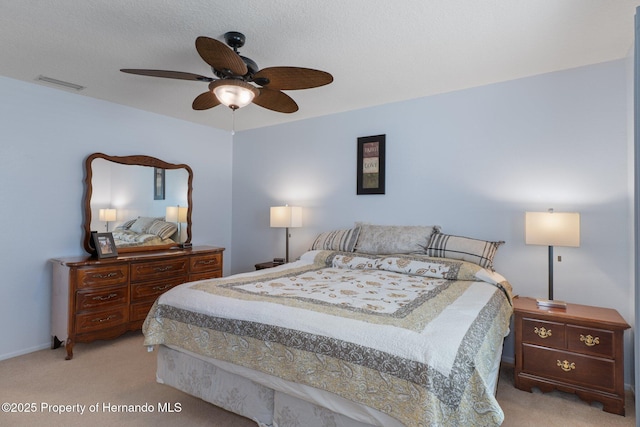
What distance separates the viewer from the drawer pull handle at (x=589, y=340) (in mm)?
2164

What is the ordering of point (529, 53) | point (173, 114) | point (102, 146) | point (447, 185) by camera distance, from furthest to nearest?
point (173, 114) → point (102, 146) → point (447, 185) → point (529, 53)

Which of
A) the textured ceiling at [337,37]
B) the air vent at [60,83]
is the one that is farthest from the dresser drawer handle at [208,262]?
the air vent at [60,83]

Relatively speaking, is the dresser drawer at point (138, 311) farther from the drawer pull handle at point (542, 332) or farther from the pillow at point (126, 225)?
the drawer pull handle at point (542, 332)

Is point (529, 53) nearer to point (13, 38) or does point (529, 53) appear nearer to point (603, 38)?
point (603, 38)

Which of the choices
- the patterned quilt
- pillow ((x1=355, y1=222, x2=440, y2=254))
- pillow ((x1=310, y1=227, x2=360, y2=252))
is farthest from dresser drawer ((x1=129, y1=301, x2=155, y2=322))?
pillow ((x1=355, y1=222, x2=440, y2=254))

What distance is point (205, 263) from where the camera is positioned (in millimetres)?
3982

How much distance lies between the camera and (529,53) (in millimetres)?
2465

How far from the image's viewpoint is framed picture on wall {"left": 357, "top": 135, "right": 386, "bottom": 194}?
143 inches

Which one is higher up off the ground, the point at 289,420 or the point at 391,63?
the point at 391,63

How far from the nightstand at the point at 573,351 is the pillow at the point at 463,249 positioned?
456mm

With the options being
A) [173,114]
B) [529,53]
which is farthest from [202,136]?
[529,53]

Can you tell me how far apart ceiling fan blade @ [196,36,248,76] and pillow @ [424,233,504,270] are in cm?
213

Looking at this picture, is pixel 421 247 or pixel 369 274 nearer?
pixel 369 274

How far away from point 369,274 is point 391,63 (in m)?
1.68
